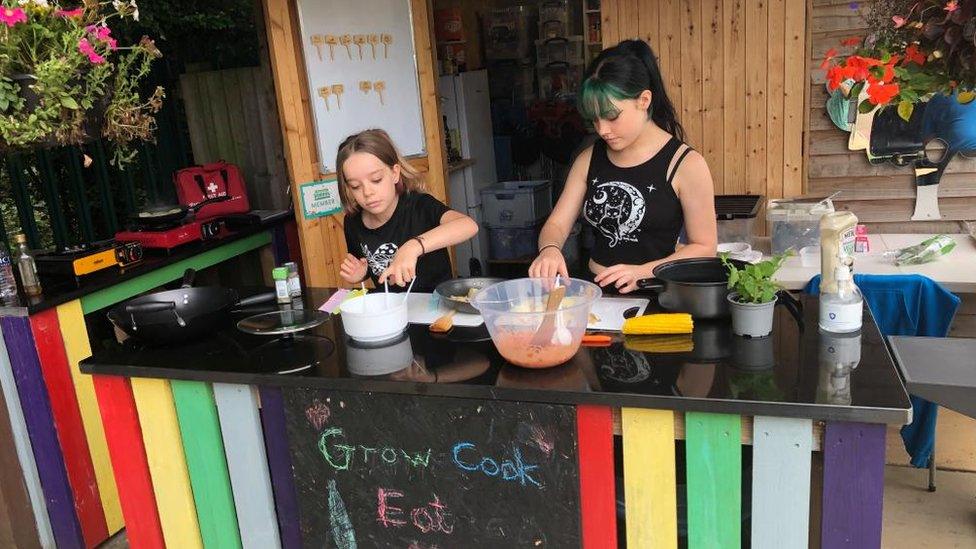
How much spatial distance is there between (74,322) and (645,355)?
7.75 feet

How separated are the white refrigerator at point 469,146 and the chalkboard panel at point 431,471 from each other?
12.9 ft

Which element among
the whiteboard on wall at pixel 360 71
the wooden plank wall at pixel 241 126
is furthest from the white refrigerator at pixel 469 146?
the whiteboard on wall at pixel 360 71

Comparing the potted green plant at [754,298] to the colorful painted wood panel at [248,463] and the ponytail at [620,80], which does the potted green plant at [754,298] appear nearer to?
the ponytail at [620,80]

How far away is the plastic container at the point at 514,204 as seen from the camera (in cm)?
600

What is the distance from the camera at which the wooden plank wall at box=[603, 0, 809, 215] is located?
4.29m

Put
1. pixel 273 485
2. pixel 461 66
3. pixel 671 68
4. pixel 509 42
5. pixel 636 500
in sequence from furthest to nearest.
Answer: pixel 509 42
pixel 461 66
pixel 671 68
pixel 273 485
pixel 636 500

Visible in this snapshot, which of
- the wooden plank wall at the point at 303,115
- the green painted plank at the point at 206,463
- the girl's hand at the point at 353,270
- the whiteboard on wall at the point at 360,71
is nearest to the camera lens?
the green painted plank at the point at 206,463

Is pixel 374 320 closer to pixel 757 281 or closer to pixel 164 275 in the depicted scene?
pixel 757 281

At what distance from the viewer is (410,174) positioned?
2.83 metres

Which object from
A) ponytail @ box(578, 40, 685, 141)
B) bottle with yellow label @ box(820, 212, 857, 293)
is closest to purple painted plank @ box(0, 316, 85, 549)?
ponytail @ box(578, 40, 685, 141)

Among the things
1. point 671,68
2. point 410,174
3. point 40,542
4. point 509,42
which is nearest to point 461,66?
point 509,42

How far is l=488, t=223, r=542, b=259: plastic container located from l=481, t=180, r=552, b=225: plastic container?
5 cm

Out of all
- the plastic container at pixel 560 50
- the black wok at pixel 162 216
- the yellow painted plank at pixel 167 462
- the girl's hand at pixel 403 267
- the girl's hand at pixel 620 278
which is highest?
the plastic container at pixel 560 50

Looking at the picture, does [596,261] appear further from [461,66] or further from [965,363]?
[461,66]
